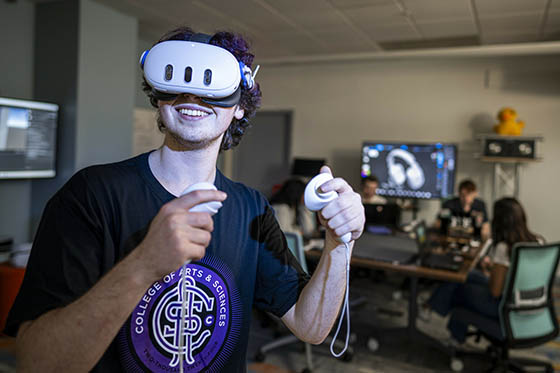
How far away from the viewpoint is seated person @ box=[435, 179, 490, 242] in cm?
426

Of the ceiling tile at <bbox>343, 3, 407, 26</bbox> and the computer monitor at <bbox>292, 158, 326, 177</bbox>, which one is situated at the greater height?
the ceiling tile at <bbox>343, 3, 407, 26</bbox>

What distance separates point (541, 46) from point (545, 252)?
3.46 metres

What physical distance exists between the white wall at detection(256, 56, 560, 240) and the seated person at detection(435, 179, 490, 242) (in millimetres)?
1045

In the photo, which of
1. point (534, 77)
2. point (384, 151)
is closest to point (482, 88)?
point (534, 77)

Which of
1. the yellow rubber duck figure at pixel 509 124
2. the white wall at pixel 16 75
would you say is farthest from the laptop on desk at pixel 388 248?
the white wall at pixel 16 75

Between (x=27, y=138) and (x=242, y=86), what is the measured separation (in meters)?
3.73

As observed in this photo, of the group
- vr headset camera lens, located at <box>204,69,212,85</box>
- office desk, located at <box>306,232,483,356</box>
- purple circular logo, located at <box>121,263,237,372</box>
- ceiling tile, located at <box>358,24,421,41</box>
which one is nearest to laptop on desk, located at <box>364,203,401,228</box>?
office desk, located at <box>306,232,483,356</box>

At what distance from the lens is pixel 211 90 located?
→ 0.88 metres

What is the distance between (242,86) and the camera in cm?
100

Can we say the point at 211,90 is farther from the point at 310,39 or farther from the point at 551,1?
the point at 310,39

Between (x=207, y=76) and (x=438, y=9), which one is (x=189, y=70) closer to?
(x=207, y=76)

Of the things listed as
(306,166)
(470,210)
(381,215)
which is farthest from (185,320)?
(306,166)

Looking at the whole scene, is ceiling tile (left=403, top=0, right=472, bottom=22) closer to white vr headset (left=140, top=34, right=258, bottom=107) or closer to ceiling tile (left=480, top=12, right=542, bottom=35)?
ceiling tile (left=480, top=12, right=542, bottom=35)

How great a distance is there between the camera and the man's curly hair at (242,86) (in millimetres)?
1016
